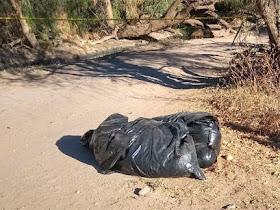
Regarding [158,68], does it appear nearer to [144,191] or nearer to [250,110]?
[250,110]

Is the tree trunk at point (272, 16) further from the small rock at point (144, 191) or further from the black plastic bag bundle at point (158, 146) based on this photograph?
the small rock at point (144, 191)

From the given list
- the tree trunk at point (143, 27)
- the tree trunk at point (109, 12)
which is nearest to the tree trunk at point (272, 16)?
the tree trunk at point (143, 27)

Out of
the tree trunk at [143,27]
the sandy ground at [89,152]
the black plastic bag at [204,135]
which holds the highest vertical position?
the black plastic bag at [204,135]

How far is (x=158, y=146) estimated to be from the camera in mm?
4082

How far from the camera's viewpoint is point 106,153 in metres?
4.19

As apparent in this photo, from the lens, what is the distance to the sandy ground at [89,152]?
3.80 metres

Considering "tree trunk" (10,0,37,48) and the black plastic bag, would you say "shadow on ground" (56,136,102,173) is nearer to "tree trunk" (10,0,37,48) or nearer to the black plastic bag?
the black plastic bag

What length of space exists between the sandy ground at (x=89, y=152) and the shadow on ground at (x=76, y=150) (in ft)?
0.04

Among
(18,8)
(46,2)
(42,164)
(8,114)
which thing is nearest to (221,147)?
(42,164)

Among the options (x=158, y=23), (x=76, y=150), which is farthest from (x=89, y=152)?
(x=158, y=23)

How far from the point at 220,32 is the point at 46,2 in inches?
279

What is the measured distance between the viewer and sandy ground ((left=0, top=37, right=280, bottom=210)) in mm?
3801

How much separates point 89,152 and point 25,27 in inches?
385

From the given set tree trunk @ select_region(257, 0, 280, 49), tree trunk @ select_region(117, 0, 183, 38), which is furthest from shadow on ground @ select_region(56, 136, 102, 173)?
Result: tree trunk @ select_region(117, 0, 183, 38)
